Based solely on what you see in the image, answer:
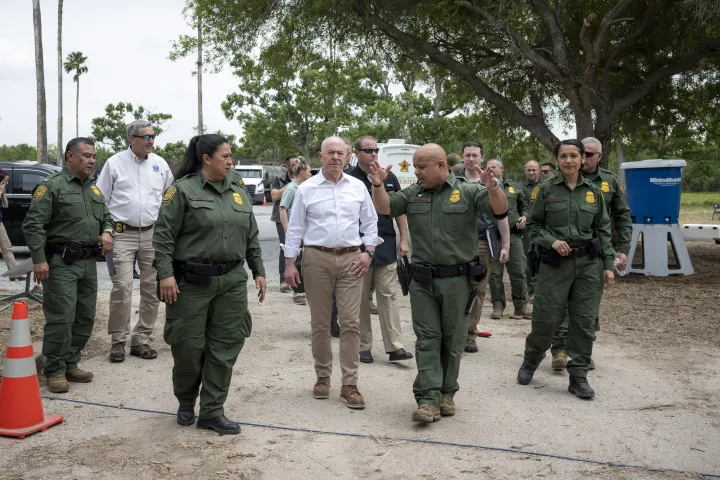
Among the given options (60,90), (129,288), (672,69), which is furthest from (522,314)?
(60,90)

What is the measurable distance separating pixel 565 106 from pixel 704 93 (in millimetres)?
3188

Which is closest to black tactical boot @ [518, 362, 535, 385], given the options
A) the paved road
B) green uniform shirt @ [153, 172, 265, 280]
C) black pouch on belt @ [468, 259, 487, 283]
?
black pouch on belt @ [468, 259, 487, 283]

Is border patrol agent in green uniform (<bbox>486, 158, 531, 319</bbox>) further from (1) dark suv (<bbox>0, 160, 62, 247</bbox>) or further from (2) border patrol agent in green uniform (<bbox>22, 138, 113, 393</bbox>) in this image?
(1) dark suv (<bbox>0, 160, 62, 247</bbox>)

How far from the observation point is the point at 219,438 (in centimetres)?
470

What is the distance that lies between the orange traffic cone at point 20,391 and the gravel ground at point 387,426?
0.36ft

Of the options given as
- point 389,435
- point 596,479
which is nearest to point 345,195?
point 389,435

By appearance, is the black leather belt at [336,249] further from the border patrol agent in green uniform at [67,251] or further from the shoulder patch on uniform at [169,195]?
the border patrol agent in green uniform at [67,251]

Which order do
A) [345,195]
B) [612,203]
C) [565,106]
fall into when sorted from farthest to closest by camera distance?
[565,106], [612,203], [345,195]

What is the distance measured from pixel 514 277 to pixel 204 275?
5.33 metres

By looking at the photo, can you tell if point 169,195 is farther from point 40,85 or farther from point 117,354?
point 40,85

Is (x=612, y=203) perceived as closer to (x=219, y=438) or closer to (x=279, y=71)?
(x=219, y=438)

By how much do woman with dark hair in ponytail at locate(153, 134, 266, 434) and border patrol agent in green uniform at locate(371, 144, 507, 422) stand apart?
1033 millimetres

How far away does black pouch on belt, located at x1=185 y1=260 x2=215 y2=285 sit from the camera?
15.4 feet

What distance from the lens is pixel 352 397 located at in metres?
5.42
